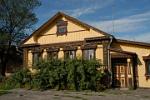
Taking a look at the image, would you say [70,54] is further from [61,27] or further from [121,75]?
[121,75]

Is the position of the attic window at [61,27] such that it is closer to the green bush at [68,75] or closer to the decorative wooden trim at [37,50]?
the decorative wooden trim at [37,50]

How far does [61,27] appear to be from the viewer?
1303 inches

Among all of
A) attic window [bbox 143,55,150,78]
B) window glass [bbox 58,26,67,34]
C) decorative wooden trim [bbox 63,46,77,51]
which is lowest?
attic window [bbox 143,55,150,78]

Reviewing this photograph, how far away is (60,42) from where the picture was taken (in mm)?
32844

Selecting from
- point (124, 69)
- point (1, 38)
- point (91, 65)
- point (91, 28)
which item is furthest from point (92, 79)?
point (1, 38)

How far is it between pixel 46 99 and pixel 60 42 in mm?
12668

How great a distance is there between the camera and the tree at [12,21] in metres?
46.1

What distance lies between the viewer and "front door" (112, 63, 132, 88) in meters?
28.4

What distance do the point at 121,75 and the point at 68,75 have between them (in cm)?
461

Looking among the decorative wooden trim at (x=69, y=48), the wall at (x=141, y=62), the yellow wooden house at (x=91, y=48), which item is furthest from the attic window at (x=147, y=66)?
the decorative wooden trim at (x=69, y=48)

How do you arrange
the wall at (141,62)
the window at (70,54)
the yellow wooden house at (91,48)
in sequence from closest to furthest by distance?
the wall at (141,62) → the yellow wooden house at (91,48) → the window at (70,54)

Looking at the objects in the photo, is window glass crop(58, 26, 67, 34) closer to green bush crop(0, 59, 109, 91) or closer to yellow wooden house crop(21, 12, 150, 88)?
yellow wooden house crop(21, 12, 150, 88)

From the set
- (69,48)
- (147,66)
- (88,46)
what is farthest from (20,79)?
(147,66)

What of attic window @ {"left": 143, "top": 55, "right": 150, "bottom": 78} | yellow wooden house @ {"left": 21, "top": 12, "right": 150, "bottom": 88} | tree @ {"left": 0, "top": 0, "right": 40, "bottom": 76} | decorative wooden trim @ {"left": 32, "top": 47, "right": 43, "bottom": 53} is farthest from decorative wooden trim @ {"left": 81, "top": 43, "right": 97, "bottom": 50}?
tree @ {"left": 0, "top": 0, "right": 40, "bottom": 76}
